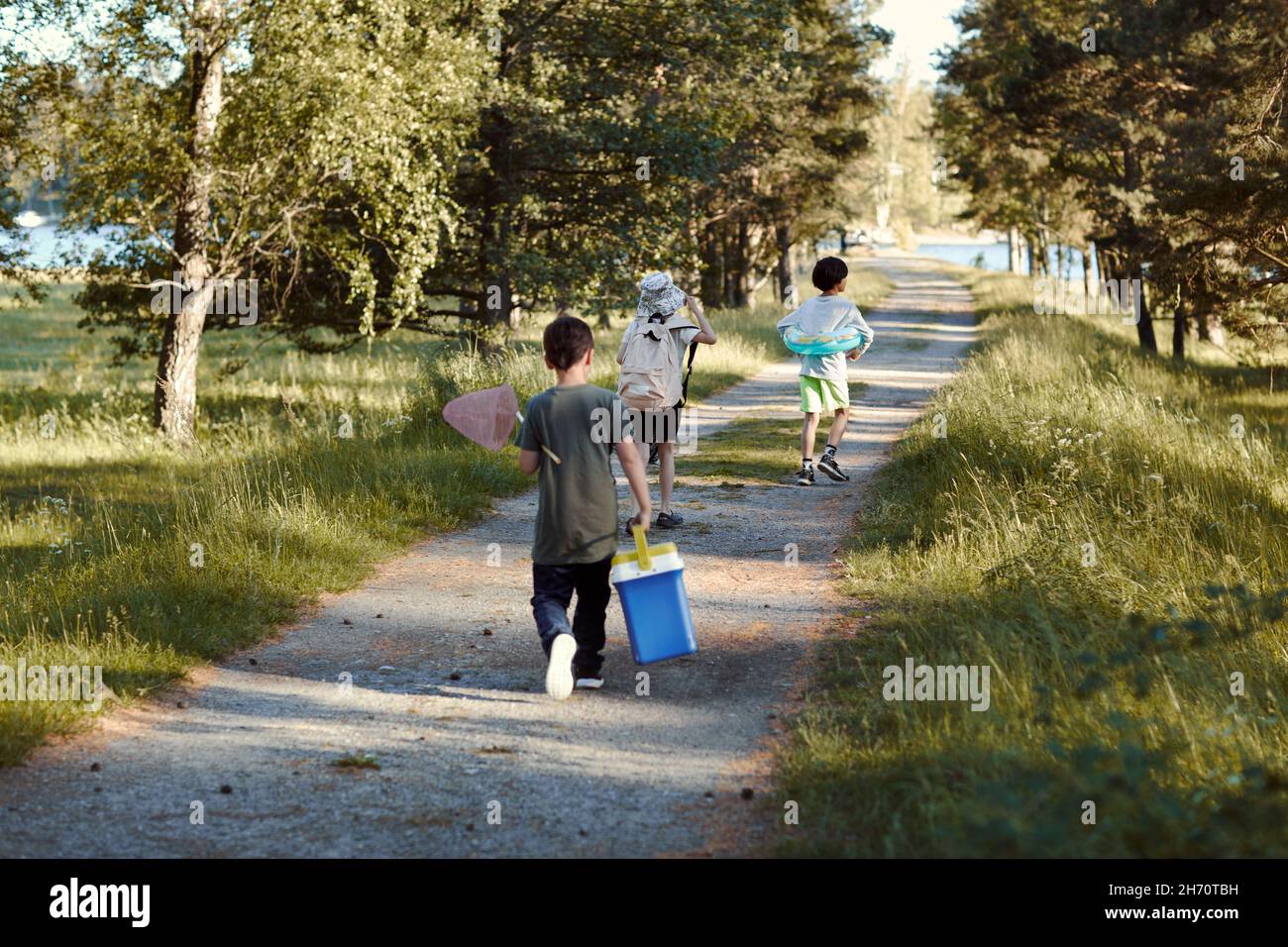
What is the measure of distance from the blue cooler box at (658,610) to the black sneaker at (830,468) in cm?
533

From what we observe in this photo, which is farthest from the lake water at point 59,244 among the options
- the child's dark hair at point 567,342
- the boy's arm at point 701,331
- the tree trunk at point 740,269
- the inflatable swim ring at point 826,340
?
the tree trunk at point 740,269

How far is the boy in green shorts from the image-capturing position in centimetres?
1079

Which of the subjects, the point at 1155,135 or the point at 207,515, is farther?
the point at 1155,135

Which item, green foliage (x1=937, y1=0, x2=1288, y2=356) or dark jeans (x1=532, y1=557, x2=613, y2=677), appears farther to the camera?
green foliage (x1=937, y1=0, x2=1288, y2=356)

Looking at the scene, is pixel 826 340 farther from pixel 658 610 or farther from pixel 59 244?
pixel 59 244

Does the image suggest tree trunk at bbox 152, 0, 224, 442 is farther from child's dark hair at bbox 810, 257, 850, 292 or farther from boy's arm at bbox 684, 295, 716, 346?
boy's arm at bbox 684, 295, 716, 346

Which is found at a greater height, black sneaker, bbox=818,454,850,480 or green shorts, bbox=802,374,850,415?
green shorts, bbox=802,374,850,415

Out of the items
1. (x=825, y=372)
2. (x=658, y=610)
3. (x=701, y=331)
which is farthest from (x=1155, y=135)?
(x=658, y=610)

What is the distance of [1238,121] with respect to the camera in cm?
1650

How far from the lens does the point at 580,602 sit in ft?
20.0

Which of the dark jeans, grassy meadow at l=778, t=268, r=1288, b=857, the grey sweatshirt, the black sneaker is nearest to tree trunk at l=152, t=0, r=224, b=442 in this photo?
the grey sweatshirt

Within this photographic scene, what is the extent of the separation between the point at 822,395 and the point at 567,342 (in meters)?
5.52

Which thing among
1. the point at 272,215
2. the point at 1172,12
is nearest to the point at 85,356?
the point at 272,215

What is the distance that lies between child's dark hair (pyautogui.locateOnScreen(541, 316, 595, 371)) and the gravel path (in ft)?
5.19
